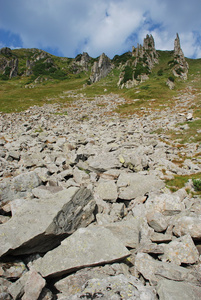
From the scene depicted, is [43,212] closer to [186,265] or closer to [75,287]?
[75,287]

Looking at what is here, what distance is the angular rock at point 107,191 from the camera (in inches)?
336

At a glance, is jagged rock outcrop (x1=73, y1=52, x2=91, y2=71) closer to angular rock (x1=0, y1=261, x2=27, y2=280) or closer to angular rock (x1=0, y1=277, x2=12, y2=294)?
angular rock (x1=0, y1=261, x2=27, y2=280)

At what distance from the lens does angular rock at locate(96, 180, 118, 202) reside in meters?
8.54

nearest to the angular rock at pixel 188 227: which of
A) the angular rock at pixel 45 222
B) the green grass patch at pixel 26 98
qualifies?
the angular rock at pixel 45 222

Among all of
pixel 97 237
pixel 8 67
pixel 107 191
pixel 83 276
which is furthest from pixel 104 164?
pixel 8 67

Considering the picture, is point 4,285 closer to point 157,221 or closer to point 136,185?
point 157,221

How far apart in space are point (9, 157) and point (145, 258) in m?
11.4

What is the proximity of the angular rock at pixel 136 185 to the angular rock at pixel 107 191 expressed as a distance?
393 mm

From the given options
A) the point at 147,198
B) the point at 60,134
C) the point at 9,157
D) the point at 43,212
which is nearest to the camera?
the point at 43,212

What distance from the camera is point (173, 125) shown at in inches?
856

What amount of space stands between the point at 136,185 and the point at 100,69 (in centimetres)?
9511

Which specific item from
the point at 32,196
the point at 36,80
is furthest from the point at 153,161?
Result: the point at 36,80

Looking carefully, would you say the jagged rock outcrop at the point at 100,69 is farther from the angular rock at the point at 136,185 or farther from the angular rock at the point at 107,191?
the angular rock at the point at 107,191

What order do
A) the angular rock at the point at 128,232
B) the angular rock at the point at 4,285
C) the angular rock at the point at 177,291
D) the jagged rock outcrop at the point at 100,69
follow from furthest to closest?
1. the jagged rock outcrop at the point at 100,69
2. the angular rock at the point at 128,232
3. the angular rock at the point at 4,285
4. the angular rock at the point at 177,291
